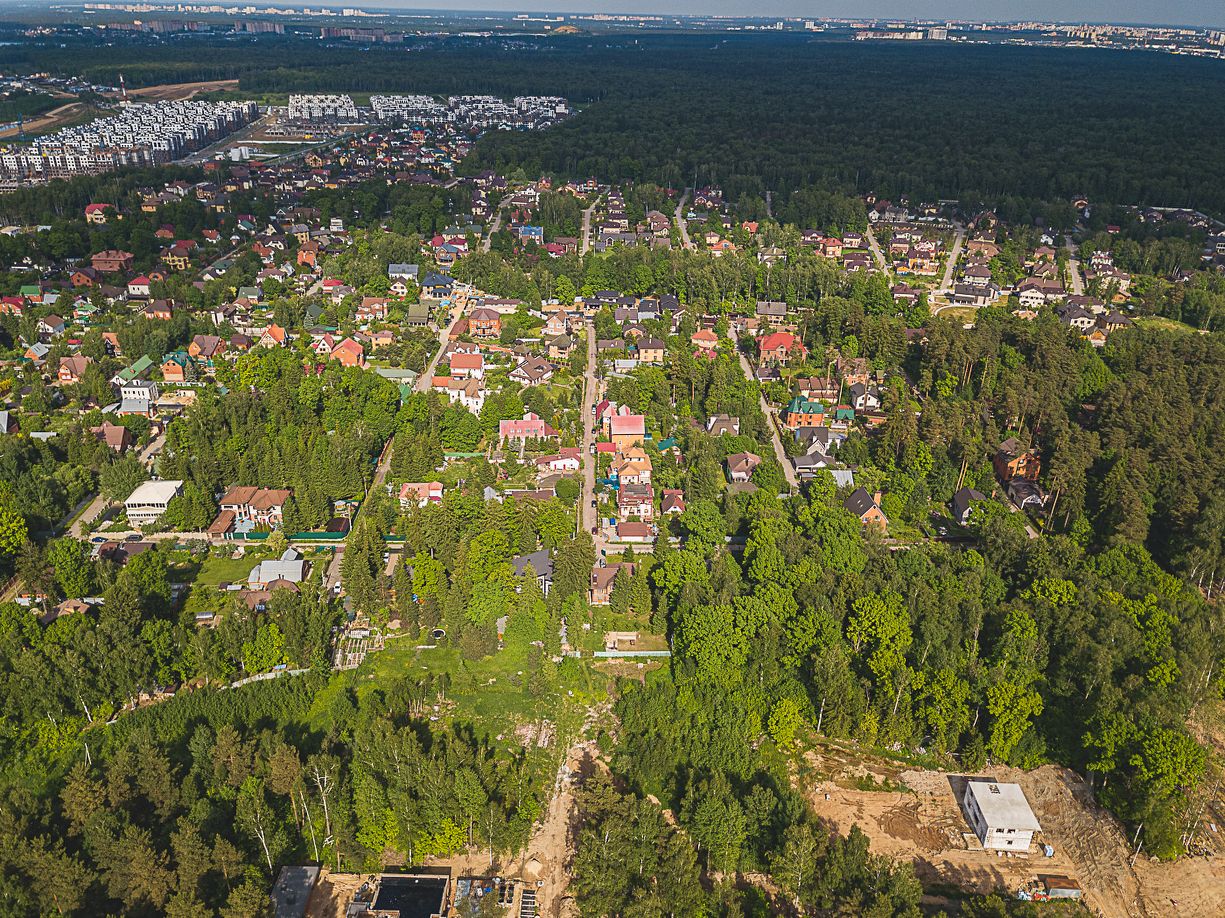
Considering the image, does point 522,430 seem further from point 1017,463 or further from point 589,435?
point 1017,463

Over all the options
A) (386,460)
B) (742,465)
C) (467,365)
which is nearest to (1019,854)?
(742,465)

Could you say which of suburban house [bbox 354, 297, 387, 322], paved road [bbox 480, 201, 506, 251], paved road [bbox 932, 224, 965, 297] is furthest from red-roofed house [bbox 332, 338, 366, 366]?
paved road [bbox 932, 224, 965, 297]

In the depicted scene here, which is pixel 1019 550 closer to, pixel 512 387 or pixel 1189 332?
pixel 512 387

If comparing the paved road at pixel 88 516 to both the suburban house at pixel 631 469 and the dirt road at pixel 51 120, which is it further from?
the dirt road at pixel 51 120

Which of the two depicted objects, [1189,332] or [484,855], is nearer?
[484,855]

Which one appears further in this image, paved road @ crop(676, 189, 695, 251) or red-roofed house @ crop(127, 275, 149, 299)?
paved road @ crop(676, 189, 695, 251)

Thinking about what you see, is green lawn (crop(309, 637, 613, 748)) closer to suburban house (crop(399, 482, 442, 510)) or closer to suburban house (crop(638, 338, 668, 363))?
suburban house (crop(399, 482, 442, 510))

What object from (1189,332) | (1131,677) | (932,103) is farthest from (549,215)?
(932,103)
